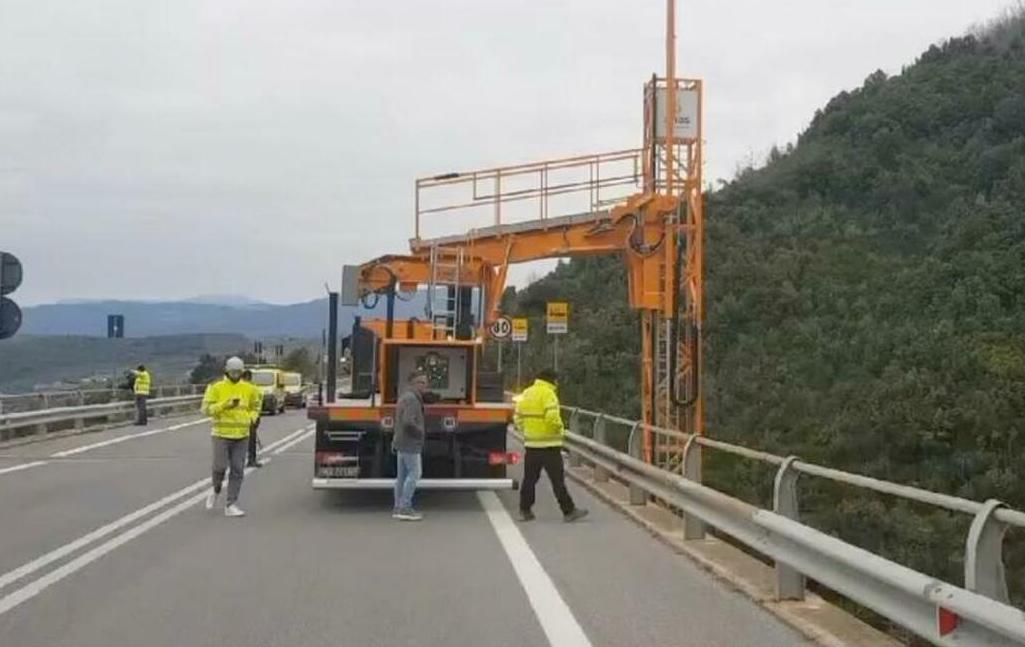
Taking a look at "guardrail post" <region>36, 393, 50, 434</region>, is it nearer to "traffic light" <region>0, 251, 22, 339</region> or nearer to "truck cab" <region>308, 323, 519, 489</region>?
"traffic light" <region>0, 251, 22, 339</region>

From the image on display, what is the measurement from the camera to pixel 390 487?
615 inches

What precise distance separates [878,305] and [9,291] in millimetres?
36110

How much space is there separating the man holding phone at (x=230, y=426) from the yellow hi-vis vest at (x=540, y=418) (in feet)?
10.2

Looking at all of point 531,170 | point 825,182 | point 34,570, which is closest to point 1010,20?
point 825,182

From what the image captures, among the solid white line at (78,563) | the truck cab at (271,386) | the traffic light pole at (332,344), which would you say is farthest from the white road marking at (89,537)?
the truck cab at (271,386)

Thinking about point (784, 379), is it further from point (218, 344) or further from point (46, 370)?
point (218, 344)

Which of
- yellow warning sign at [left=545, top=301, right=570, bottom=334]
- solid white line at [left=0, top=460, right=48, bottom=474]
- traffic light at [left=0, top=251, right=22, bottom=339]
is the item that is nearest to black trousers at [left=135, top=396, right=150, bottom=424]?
yellow warning sign at [left=545, top=301, right=570, bottom=334]

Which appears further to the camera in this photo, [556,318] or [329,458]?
[556,318]

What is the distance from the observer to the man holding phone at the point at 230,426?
14945mm

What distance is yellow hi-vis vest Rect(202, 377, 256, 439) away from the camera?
14.9 metres

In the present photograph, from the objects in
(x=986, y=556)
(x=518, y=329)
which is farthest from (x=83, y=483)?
(x=986, y=556)

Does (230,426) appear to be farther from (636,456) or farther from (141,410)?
(141,410)

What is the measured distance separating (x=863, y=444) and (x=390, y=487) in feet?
70.1

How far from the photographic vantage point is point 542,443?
1455 centimetres
